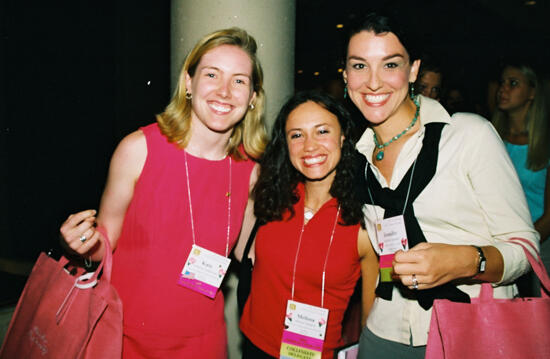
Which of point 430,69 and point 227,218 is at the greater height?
point 430,69

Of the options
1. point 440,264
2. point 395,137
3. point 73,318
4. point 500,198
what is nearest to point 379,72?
point 395,137

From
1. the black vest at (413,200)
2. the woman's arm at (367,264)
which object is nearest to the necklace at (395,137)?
the black vest at (413,200)

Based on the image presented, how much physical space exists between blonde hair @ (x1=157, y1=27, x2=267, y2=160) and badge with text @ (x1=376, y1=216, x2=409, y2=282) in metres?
0.90

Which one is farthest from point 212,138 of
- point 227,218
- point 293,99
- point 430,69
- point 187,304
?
point 430,69

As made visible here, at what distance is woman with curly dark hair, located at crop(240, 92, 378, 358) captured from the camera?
1853mm

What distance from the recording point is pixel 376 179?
65.8 inches

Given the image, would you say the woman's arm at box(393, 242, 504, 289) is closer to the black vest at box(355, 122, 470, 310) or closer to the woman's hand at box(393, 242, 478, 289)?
the woman's hand at box(393, 242, 478, 289)

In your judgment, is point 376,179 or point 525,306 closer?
point 525,306

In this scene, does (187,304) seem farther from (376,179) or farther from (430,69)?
(430,69)

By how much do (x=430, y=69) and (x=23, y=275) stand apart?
4.48m

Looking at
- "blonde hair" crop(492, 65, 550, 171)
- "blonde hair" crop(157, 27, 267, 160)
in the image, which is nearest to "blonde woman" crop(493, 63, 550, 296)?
"blonde hair" crop(492, 65, 550, 171)

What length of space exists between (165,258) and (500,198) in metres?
1.36

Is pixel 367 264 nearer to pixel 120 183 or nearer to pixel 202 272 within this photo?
pixel 202 272

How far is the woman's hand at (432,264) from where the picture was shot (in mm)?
1136
